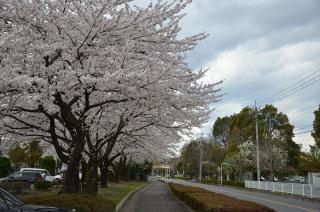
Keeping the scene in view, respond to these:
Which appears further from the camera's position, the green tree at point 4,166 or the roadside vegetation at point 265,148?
the roadside vegetation at point 265,148

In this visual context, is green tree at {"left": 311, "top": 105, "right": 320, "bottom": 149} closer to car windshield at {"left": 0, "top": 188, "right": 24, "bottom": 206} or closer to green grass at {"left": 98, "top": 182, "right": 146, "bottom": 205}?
green grass at {"left": 98, "top": 182, "right": 146, "bottom": 205}

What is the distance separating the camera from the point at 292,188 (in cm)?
3366

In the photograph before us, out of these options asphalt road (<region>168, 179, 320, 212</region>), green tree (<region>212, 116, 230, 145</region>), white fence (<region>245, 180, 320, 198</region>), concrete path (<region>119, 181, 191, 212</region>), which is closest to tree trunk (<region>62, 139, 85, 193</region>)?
concrete path (<region>119, 181, 191, 212</region>)

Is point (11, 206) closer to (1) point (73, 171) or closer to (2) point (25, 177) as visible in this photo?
(1) point (73, 171)

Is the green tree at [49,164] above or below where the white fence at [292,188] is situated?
above

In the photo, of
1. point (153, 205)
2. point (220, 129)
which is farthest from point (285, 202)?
point (220, 129)

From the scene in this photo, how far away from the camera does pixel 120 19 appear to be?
1008 cm

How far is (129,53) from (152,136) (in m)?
11.9

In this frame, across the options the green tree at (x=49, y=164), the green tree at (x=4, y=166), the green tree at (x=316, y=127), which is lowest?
the green tree at (x=4, y=166)

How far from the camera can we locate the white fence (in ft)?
97.1

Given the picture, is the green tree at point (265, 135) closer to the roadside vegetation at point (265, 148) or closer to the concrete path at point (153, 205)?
the roadside vegetation at point (265, 148)

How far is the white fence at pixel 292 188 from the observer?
29.6 metres

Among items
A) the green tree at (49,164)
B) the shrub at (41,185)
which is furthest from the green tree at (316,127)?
the green tree at (49,164)

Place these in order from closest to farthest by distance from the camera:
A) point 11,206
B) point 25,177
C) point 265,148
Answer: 1. point 11,206
2. point 25,177
3. point 265,148
